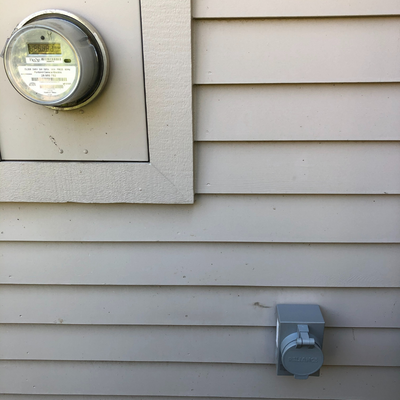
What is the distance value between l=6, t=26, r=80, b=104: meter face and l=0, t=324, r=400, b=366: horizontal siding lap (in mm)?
869

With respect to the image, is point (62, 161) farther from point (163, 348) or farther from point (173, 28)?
point (163, 348)

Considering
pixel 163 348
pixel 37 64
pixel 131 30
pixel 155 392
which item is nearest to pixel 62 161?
pixel 37 64

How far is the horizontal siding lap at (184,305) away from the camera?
1.22m

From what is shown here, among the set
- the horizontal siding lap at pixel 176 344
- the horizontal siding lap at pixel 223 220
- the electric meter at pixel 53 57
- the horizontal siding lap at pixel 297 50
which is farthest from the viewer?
the horizontal siding lap at pixel 176 344

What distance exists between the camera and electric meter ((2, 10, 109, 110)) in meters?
0.86

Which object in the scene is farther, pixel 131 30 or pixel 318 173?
pixel 318 173

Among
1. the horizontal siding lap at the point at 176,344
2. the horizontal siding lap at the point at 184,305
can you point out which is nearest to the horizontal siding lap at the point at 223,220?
the horizontal siding lap at the point at 184,305

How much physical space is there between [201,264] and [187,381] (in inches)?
20.6

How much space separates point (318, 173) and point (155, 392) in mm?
1080

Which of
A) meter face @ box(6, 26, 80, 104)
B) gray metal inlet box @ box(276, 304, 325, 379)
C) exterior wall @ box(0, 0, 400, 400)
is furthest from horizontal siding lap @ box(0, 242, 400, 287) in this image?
meter face @ box(6, 26, 80, 104)

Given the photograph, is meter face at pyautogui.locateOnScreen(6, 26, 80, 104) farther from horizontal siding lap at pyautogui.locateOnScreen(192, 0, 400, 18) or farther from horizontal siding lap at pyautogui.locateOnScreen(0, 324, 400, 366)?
horizontal siding lap at pyautogui.locateOnScreen(0, 324, 400, 366)

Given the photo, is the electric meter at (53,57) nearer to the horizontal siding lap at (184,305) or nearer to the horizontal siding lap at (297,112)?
the horizontal siding lap at (297,112)

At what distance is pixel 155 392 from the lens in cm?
135

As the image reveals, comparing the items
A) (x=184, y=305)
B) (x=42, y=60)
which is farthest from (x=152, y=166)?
(x=184, y=305)
